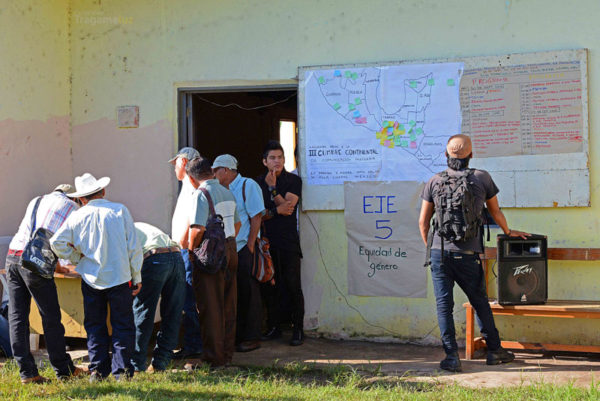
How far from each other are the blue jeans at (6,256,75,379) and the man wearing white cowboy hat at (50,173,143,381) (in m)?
0.30

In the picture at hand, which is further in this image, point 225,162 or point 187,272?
point 225,162

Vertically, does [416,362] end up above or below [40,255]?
below

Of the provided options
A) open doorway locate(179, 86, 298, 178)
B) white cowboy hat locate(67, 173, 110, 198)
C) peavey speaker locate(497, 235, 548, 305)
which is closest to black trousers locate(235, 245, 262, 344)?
white cowboy hat locate(67, 173, 110, 198)

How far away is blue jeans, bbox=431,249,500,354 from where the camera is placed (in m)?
5.77

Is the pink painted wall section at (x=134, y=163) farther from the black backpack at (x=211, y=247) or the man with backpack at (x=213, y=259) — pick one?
the black backpack at (x=211, y=247)

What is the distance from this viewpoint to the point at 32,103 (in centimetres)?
735

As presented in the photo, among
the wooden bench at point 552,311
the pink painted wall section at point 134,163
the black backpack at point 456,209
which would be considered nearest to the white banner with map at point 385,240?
the wooden bench at point 552,311

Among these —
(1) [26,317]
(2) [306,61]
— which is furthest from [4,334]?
(2) [306,61]

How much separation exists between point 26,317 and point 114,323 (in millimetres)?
743

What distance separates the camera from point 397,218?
702cm

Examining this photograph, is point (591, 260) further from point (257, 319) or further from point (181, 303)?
point (181, 303)

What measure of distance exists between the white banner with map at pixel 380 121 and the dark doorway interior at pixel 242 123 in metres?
2.30

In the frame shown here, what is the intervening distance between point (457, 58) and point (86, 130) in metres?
4.06

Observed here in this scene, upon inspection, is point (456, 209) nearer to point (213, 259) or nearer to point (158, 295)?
point (213, 259)
